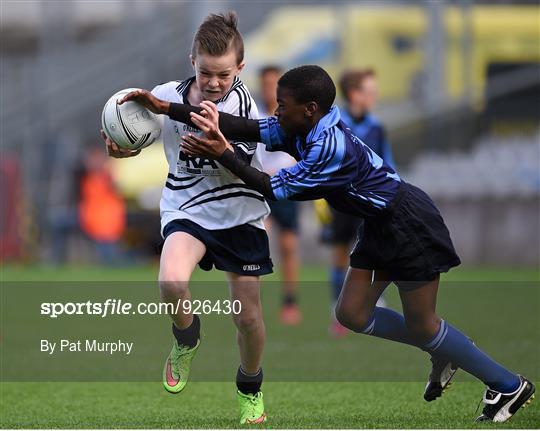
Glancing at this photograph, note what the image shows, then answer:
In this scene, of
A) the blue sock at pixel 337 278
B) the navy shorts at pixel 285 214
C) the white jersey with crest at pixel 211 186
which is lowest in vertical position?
the blue sock at pixel 337 278

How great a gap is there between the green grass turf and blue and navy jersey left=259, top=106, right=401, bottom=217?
106cm

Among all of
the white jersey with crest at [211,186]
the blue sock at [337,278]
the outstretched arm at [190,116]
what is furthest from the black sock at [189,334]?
the blue sock at [337,278]

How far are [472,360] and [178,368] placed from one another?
56.2 inches

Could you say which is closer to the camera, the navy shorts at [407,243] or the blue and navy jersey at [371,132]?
the navy shorts at [407,243]

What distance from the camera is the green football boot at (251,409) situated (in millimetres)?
5941

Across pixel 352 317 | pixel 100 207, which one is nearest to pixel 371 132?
pixel 352 317

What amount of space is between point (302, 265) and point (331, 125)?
12195 millimetres

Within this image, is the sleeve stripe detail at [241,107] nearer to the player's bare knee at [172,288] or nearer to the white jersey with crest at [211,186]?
the white jersey with crest at [211,186]

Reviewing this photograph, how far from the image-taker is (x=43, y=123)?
21891 mm

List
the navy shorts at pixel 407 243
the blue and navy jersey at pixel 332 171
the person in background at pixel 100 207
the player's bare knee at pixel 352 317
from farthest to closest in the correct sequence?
the person in background at pixel 100 207, the player's bare knee at pixel 352 317, the navy shorts at pixel 407 243, the blue and navy jersey at pixel 332 171

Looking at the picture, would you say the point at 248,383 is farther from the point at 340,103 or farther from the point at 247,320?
the point at 340,103

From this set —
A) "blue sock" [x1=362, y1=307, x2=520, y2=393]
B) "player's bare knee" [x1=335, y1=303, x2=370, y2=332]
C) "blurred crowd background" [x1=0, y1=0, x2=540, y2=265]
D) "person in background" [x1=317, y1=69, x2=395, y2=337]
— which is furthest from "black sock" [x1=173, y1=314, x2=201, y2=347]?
"blurred crowd background" [x1=0, y1=0, x2=540, y2=265]

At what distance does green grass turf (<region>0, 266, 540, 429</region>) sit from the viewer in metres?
5.93

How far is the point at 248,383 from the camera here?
6039 millimetres
